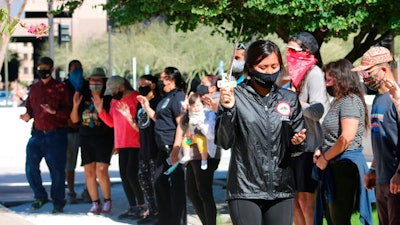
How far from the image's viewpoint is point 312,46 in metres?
7.75

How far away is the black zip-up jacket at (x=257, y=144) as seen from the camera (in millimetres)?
5715

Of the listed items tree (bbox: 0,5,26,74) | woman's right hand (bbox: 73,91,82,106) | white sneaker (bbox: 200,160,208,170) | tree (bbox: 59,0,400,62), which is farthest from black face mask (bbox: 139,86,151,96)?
tree (bbox: 0,5,26,74)

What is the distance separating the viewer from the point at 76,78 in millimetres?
12477

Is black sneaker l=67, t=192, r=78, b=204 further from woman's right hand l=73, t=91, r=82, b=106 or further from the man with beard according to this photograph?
the man with beard

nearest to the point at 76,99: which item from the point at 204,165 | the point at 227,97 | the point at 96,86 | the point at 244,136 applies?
the point at 96,86

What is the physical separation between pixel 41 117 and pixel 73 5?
1.64m

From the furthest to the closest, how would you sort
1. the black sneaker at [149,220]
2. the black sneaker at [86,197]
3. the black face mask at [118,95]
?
the black sneaker at [86,197] → the black face mask at [118,95] → the black sneaker at [149,220]

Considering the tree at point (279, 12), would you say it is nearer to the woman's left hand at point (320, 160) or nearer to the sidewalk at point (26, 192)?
the sidewalk at point (26, 192)

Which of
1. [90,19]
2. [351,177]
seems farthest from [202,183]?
[90,19]

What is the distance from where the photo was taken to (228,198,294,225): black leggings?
5.73 meters

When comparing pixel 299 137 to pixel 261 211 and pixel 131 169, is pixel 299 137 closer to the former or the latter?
pixel 261 211

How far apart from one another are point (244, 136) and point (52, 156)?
22.6 feet

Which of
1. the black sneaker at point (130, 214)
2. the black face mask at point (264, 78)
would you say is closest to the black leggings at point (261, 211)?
the black face mask at point (264, 78)

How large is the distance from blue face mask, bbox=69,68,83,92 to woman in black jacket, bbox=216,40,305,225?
6698 millimetres
